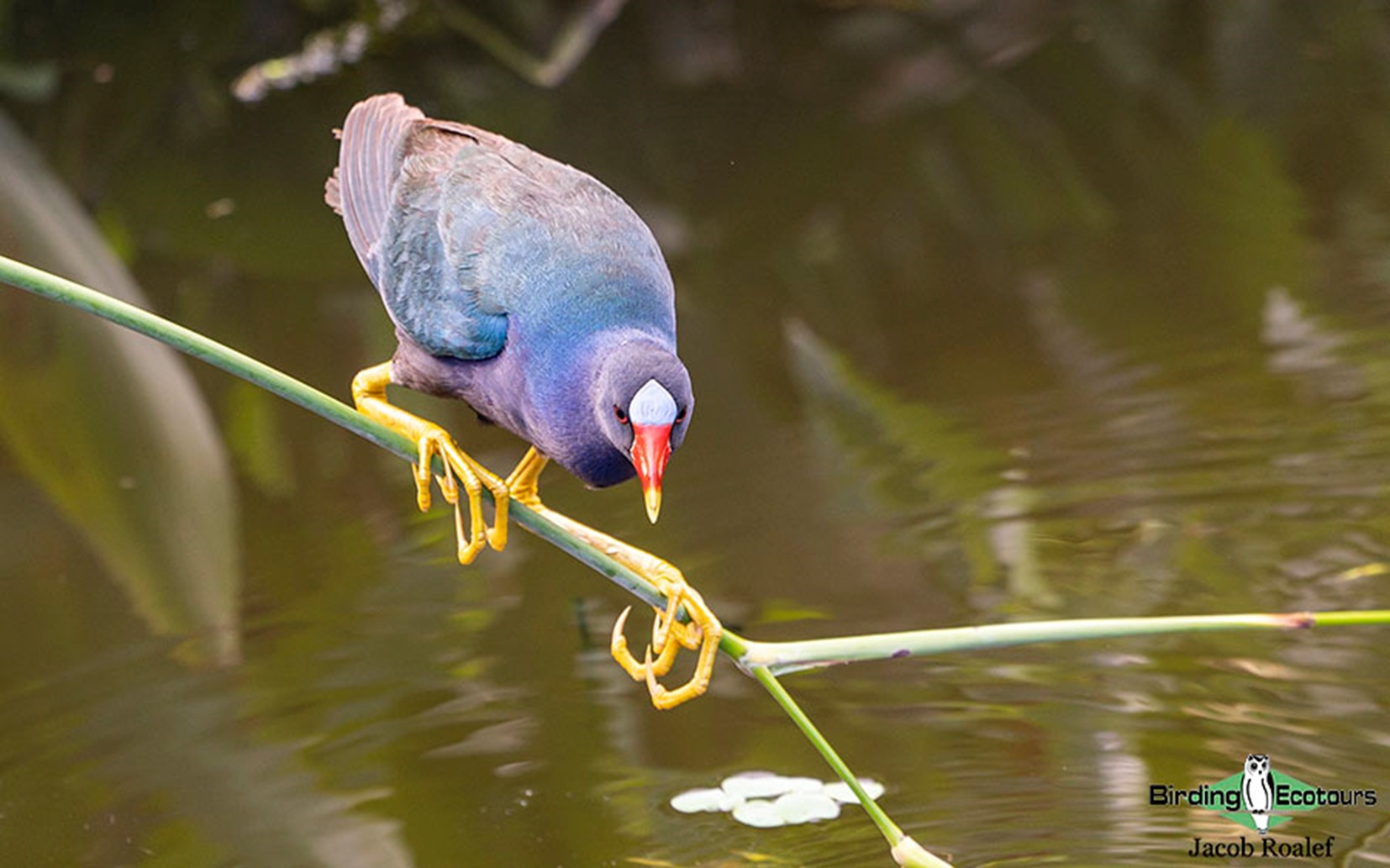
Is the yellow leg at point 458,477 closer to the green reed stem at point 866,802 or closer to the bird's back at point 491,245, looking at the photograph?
the bird's back at point 491,245

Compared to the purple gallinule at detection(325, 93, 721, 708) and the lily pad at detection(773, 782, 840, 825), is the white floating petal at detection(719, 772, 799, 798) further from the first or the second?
the purple gallinule at detection(325, 93, 721, 708)

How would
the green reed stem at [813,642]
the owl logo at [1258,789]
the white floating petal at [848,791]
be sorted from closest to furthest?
the green reed stem at [813,642], the owl logo at [1258,789], the white floating petal at [848,791]

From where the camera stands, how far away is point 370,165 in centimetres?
200

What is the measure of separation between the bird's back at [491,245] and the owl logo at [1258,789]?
0.80m

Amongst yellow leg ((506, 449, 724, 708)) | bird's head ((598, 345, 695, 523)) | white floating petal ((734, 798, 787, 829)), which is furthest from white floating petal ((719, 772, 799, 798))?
bird's head ((598, 345, 695, 523))

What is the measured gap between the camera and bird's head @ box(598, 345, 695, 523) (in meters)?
1.50

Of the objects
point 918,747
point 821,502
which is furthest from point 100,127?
point 918,747


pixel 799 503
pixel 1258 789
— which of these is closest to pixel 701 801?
pixel 1258 789

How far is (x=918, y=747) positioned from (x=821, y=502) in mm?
736

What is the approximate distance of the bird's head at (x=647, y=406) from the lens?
4.92 ft

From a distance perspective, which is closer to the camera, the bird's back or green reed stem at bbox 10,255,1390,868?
green reed stem at bbox 10,255,1390,868

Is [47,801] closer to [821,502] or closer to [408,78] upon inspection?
[821,502]

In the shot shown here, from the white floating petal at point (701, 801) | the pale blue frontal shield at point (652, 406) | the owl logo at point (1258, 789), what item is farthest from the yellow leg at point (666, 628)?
the owl logo at point (1258, 789)

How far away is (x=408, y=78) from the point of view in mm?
5594
